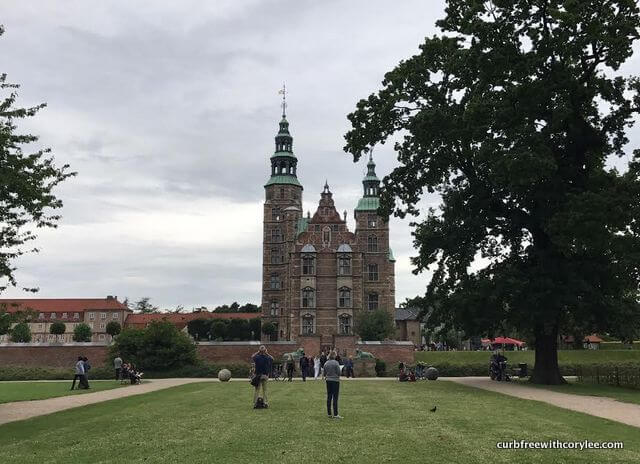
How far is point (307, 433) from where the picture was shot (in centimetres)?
1234

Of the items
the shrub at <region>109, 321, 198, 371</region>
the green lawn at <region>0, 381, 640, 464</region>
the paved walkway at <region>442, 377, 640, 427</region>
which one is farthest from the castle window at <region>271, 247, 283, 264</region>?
the green lawn at <region>0, 381, 640, 464</region>


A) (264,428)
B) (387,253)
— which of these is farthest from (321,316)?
(264,428)

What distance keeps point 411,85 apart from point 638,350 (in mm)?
39067

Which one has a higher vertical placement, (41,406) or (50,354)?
(50,354)

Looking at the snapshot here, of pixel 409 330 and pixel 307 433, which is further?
pixel 409 330

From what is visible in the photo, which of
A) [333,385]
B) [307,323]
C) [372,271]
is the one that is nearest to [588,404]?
[333,385]

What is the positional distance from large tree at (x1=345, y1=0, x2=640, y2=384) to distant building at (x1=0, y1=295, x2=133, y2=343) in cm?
9463

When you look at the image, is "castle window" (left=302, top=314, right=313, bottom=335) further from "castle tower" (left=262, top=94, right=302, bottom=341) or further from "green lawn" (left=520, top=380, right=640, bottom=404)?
"green lawn" (left=520, top=380, right=640, bottom=404)

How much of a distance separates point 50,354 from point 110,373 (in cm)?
1596

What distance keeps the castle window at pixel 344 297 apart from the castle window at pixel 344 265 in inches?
69.7

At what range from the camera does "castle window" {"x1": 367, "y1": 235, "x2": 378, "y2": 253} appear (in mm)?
75875

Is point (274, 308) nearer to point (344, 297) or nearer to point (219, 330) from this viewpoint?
point (344, 297)

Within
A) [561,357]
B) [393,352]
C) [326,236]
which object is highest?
[326,236]

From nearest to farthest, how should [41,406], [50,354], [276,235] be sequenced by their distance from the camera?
[41,406] < [50,354] < [276,235]
